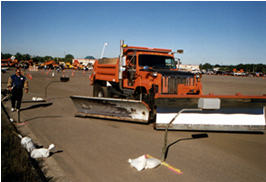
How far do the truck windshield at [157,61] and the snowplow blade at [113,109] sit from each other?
6.89ft

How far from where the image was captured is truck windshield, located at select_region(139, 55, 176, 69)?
28.2 ft

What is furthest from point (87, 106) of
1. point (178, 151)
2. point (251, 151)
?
point (251, 151)

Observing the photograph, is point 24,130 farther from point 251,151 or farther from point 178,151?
point 251,151

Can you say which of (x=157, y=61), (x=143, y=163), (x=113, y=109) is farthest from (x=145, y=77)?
(x=143, y=163)

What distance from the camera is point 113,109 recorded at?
743 cm

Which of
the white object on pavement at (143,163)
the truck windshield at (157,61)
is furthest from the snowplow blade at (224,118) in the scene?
the truck windshield at (157,61)

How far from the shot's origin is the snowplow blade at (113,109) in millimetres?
6836

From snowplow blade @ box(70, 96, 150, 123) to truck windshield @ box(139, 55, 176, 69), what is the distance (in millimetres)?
2100

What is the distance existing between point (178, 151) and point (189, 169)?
95 cm

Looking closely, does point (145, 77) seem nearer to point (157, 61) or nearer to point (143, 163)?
point (157, 61)

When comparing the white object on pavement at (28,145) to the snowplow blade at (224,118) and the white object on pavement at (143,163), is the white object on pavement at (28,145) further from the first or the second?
the snowplow blade at (224,118)

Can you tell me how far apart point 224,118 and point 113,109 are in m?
3.38

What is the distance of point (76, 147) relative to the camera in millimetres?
5242

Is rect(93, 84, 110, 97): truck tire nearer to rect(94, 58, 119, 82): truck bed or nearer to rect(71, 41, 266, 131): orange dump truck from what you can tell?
rect(94, 58, 119, 82): truck bed
